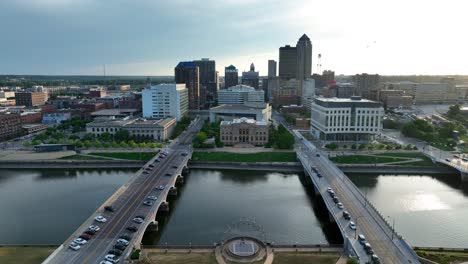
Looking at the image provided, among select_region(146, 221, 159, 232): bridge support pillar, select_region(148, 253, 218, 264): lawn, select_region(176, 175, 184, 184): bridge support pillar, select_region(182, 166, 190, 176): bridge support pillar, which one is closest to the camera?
select_region(148, 253, 218, 264): lawn

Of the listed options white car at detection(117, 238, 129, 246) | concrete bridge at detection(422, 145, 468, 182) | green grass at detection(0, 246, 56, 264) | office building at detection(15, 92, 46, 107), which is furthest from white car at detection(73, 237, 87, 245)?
office building at detection(15, 92, 46, 107)

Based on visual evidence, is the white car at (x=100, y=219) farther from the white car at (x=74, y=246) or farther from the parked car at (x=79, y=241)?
the white car at (x=74, y=246)

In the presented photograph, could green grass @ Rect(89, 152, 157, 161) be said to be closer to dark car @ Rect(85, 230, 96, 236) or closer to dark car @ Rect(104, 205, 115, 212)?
dark car @ Rect(104, 205, 115, 212)

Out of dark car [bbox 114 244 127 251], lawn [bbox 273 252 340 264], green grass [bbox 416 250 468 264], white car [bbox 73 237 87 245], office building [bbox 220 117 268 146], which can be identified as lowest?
green grass [bbox 416 250 468 264]

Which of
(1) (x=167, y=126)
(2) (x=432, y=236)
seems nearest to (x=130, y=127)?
(1) (x=167, y=126)

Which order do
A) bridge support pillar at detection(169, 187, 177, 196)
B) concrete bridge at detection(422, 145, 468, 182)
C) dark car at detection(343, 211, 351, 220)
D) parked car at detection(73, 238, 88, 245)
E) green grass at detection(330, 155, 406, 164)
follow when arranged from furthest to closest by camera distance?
green grass at detection(330, 155, 406, 164) → concrete bridge at detection(422, 145, 468, 182) → bridge support pillar at detection(169, 187, 177, 196) → dark car at detection(343, 211, 351, 220) → parked car at detection(73, 238, 88, 245)

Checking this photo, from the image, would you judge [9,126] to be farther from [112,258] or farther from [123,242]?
[112,258]

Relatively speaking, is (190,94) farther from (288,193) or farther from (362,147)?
(288,193)

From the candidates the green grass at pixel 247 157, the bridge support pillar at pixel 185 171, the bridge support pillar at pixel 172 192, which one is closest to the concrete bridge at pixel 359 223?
the green grass at pixel 247 157
